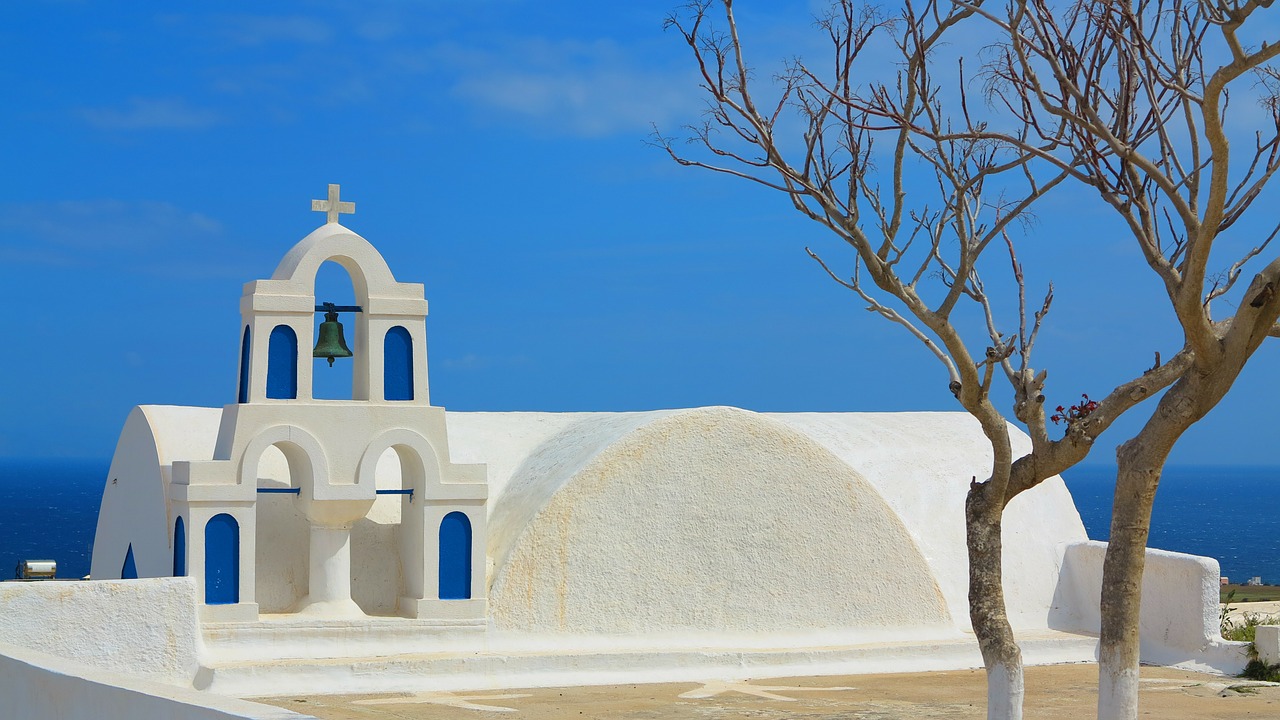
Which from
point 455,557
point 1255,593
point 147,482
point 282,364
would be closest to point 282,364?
point 282,364

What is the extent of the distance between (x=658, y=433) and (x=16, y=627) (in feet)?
23.2

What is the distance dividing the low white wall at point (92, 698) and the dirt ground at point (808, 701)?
3318 millimetres

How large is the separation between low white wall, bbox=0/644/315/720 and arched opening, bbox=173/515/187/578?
3945mm

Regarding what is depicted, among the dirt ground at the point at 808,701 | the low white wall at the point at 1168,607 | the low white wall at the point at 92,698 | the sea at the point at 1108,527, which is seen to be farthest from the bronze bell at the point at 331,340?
the sea at the point at 1108,527

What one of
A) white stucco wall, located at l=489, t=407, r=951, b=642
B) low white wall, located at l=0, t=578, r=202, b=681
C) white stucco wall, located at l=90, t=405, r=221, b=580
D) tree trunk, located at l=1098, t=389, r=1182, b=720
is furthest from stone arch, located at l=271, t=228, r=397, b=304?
tree trunk, located at l=1098, t=389, r=1182, b=720

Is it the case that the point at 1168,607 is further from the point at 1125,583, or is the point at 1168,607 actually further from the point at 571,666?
the point at 1125,583

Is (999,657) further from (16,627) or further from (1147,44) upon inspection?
(16,627)

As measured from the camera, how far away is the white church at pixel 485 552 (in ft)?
44.6

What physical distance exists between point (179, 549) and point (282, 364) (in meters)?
2.16

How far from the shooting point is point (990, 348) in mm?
10055

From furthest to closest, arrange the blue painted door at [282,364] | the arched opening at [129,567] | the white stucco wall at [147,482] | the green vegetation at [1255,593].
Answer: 1. the green vegetation at [1255,593]
2. the arched opening at [129,567]
3. the white stucco wall at [147,482]
4. the blue painted door at [282,364]

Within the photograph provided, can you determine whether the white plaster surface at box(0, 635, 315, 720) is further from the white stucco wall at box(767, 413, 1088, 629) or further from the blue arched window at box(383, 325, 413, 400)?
the white stucco wall at box(767, 413, 1088, 629)

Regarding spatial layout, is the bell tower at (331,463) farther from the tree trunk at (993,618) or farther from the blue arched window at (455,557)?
the tree trunk at (993,618)

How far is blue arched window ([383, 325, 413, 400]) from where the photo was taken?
14.6 metres
